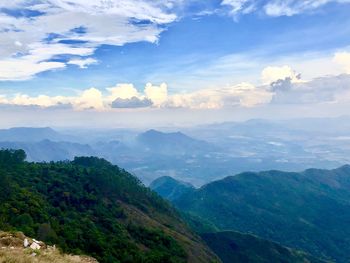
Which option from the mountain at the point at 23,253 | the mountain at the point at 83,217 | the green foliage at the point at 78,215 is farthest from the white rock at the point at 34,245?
the mountain at the point at 83,217

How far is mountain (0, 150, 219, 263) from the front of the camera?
102m

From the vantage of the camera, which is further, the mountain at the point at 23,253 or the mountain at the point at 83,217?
the mountain at the point at 83,217

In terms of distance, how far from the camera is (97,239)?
108 meters

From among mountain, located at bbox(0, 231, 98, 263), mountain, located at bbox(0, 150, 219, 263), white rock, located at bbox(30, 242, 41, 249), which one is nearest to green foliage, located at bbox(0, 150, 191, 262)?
mountain, located at bbox(0, 150, 219, 263)

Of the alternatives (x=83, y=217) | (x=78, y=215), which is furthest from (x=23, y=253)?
(x=83, y=217)

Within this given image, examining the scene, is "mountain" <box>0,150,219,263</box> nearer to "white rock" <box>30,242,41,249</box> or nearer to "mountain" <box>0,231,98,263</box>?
"mountain" <box>0,231,98,263</box>

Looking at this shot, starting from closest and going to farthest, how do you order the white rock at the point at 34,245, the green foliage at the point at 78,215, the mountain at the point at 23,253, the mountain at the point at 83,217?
the mountain at the point at 23,253 → the white rock at the point at 34,245 → the green foliage at the point at 78,215 → the mountain at the point at 83,217

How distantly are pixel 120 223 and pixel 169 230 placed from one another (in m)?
32.5

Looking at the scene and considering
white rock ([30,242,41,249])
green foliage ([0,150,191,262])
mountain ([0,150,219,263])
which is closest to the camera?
white rock ([30,242,41,249])

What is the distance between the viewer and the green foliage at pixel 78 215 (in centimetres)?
10150

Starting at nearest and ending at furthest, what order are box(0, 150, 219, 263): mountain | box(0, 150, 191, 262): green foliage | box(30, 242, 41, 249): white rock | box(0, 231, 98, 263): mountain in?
box(0, 231, 98, 263): mountain < box(30, 242, 41, 249): white rock < box(0, 150, 191, 262): green foliage < box(0, 150, 219, 263): mountain

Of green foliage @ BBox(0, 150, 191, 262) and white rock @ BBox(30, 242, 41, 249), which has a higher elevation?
white rock @ BBox(30, 242, 41, 249)

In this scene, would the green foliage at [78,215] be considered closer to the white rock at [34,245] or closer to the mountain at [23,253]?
the mountain at [23,253]

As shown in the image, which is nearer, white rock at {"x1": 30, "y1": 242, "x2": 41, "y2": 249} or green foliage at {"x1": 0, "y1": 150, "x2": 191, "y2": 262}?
white rock at {"x1": 30, "y1": 242, "x2": 41, "y2": 249}
